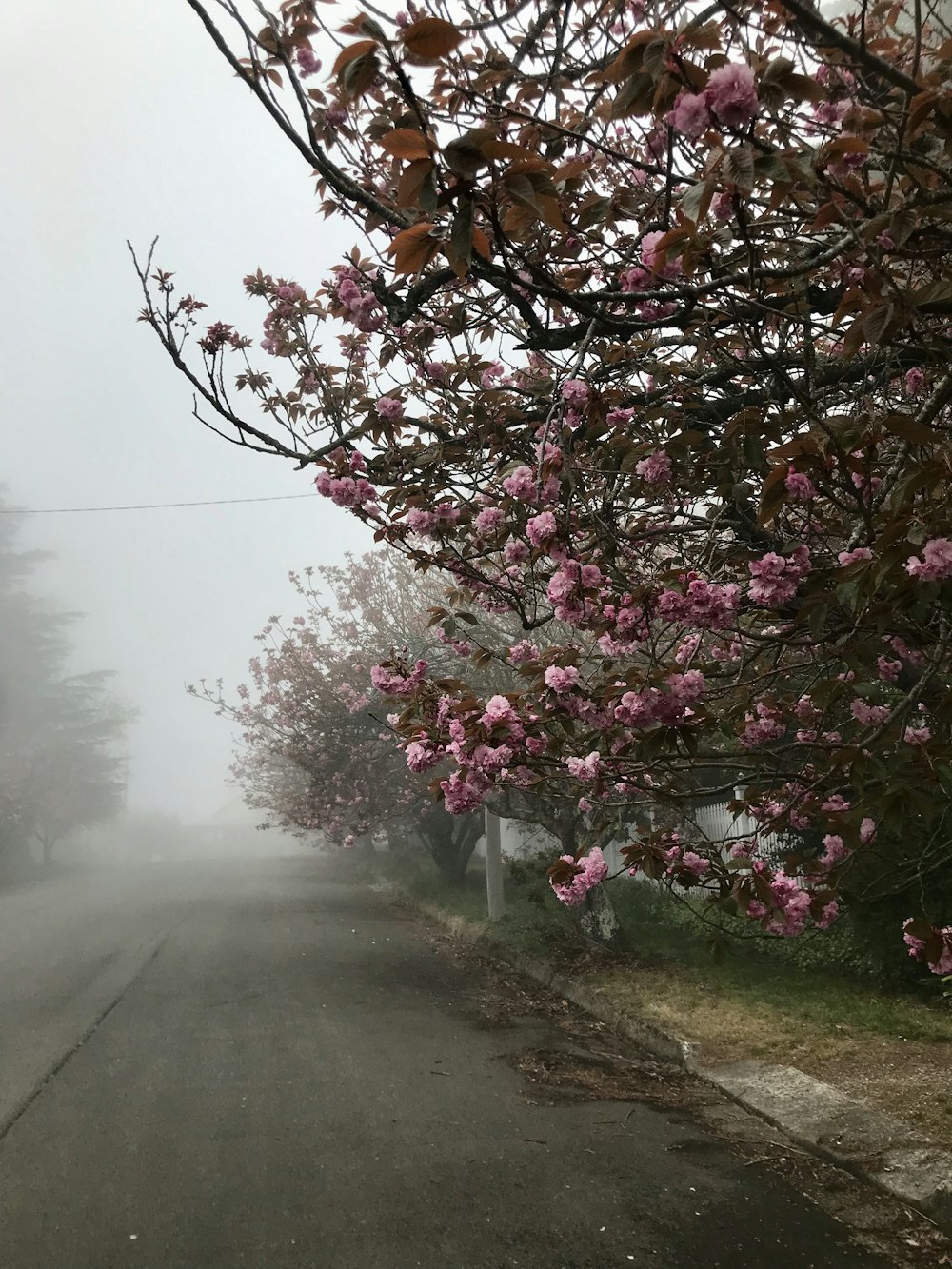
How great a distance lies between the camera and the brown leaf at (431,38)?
180 centimetres

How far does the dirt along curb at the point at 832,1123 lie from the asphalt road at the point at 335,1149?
1.48 feet

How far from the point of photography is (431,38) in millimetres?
1820

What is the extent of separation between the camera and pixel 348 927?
14930mm

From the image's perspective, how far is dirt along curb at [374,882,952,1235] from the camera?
169 inches

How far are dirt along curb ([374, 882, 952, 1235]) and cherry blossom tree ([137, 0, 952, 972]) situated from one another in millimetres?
1302

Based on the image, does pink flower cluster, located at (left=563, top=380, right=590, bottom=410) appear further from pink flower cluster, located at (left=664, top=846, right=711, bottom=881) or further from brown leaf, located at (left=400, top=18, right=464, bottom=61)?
pink flower cluster, located at (left=664, top=846, right=711, bottom=881)

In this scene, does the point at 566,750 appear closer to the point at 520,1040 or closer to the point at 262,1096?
the point at 262,1096

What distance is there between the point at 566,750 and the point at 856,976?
232 inches

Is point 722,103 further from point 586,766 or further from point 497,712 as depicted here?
point 586,766

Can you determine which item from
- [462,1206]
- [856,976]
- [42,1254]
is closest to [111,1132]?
[42,1254]

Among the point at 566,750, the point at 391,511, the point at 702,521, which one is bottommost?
the point at 566,750

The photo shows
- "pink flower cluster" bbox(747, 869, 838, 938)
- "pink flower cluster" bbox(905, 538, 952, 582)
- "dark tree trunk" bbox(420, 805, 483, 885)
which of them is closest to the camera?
"pink flower cluster" bbox(905, 538, 952, 582)

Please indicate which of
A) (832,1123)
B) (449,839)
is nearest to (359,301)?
(832,1123)

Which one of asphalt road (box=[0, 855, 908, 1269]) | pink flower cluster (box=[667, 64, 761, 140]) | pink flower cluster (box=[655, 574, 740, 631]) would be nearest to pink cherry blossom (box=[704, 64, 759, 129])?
pink flower cluster (box=[667, 64, 761, 140])
